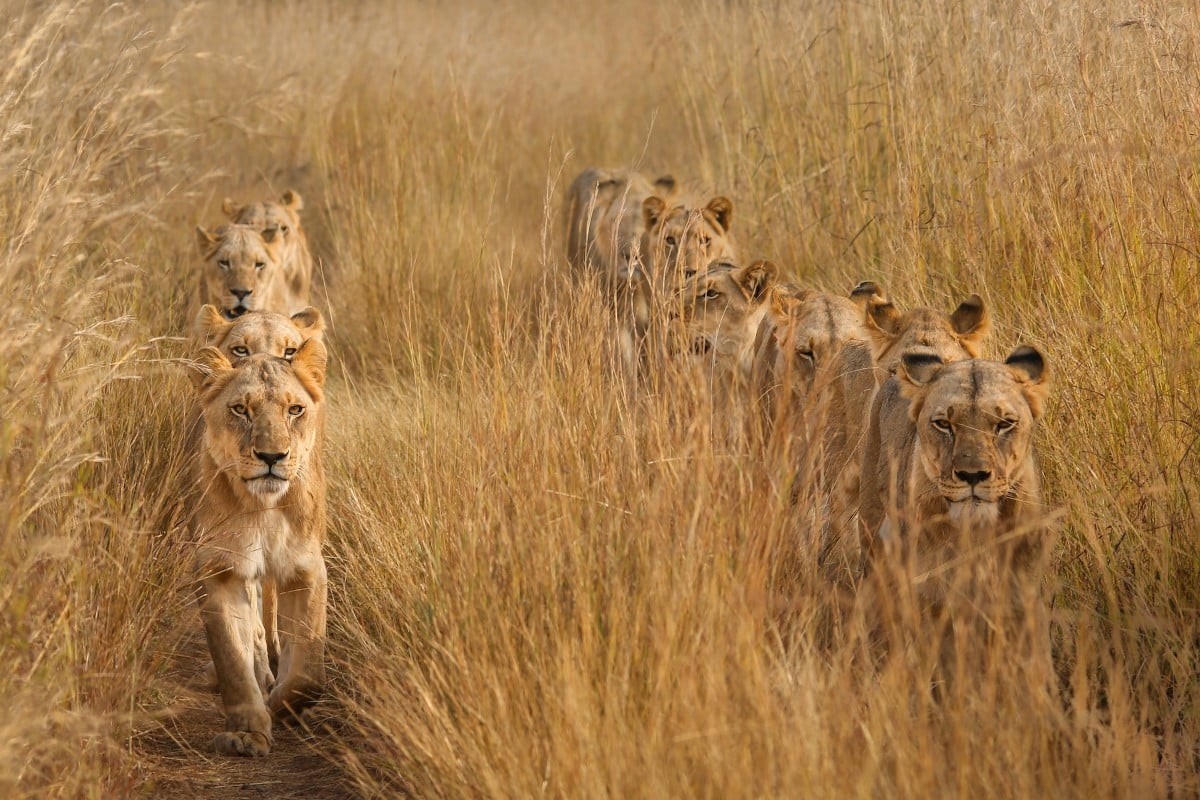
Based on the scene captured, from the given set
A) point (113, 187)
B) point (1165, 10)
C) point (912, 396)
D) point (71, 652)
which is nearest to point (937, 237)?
point (1165, 10)

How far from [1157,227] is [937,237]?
1721mm

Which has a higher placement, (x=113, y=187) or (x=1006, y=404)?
(x=113, y=187)

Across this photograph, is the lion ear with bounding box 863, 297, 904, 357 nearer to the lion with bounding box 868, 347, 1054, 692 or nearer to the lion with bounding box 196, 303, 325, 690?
the lion with bounding box 868, 347, 1054, 692

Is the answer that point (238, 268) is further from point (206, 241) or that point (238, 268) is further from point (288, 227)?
point (288, 227)

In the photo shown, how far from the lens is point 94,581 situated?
443 centimetres

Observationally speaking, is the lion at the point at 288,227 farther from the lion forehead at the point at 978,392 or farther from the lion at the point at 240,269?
the lion forehead at the point at 978,392

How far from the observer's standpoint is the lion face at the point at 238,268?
27.5 feet

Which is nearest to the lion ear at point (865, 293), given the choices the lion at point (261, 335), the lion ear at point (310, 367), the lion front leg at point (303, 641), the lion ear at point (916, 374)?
Result: the lion ear at point (916, 374)

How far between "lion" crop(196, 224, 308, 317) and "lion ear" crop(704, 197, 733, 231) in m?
2.45

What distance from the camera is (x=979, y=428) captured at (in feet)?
13.8

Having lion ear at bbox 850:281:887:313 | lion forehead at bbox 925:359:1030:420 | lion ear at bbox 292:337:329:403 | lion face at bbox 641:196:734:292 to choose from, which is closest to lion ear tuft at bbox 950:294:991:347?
lion ear at bbox 850:281:887:313

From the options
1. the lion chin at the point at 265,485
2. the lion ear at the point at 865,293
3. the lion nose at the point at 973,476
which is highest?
the lion ear at the point at 865,293

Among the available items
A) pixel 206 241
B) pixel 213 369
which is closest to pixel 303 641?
pixel 213 369

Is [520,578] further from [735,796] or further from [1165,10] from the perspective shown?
[1165,10]
